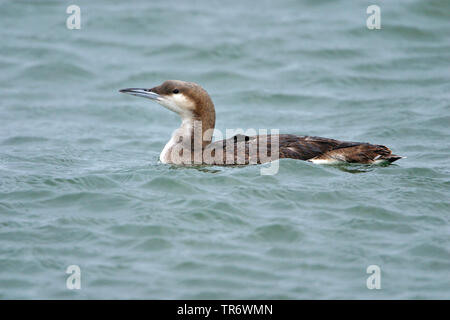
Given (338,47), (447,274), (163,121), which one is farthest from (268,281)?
(338,47)

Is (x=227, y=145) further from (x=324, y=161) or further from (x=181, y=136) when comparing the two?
(x=324, y=161)

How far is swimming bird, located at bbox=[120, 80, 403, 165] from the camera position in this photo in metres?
8.14

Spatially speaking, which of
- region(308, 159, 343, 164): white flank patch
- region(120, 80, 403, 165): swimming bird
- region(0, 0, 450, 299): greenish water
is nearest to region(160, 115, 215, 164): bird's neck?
region(120, 80, 403, 165): swimming bird

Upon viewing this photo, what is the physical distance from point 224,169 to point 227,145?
37 centimetres

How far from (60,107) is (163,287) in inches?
262

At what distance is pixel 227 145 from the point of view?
8.29m

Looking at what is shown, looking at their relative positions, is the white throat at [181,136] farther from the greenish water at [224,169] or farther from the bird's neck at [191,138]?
the greenish water at [224,169]

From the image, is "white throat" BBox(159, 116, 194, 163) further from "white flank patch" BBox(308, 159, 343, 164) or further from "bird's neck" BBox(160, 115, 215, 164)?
"white flank patch" BBox(308, 159, 343, 164)

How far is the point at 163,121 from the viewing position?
11430 millimetres

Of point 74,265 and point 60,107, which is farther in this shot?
point 60,107

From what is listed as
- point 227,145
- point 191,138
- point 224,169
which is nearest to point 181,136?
point 191,138

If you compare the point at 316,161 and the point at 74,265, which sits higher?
the point at 316,161

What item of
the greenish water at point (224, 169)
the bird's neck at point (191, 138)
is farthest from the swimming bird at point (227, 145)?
the greenish water at point (224, 169)

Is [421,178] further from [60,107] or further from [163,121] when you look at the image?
[60,107]
